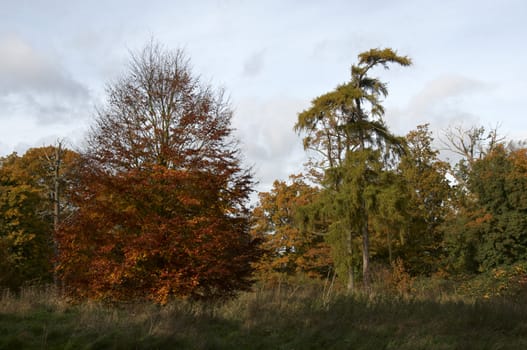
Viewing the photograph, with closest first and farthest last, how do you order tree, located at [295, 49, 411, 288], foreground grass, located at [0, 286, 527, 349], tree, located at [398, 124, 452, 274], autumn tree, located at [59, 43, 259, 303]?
foreground grass, located at [0, 286, 527, 349]
autumn tree, located at [59, 43, 259, 303]
tree, located at [295, 49, 411, 288]
tree, located at [398, 124, 452, 274]

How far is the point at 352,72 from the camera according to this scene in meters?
27.6

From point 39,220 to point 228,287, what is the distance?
2591 cm

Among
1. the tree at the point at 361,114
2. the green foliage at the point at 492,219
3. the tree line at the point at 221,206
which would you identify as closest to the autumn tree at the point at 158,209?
the tree line at the point at 221,206

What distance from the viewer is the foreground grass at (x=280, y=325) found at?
8867mm

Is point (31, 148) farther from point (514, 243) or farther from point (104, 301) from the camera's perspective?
point (514, 243)

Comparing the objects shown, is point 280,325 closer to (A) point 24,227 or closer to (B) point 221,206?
(B) point 221,206

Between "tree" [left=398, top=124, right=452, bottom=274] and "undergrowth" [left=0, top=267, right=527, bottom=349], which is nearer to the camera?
"undergrowth" [left=0, top=267, right=527, bottom=349]

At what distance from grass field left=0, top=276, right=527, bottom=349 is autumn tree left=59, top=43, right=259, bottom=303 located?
757 mm

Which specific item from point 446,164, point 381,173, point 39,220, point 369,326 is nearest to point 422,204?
point 446,164

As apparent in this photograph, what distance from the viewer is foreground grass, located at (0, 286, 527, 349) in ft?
29.1

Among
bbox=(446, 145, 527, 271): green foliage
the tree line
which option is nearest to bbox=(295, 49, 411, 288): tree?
the tree line

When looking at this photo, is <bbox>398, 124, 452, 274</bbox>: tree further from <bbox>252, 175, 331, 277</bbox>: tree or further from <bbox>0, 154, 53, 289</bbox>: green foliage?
<bbox>0, 154, 53, 289</bbox>: green foliage

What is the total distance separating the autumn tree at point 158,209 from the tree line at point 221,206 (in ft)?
0.12

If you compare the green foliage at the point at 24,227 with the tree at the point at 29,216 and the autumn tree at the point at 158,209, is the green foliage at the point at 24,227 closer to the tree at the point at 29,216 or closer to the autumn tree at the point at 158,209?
the tree at the point at 29,216
